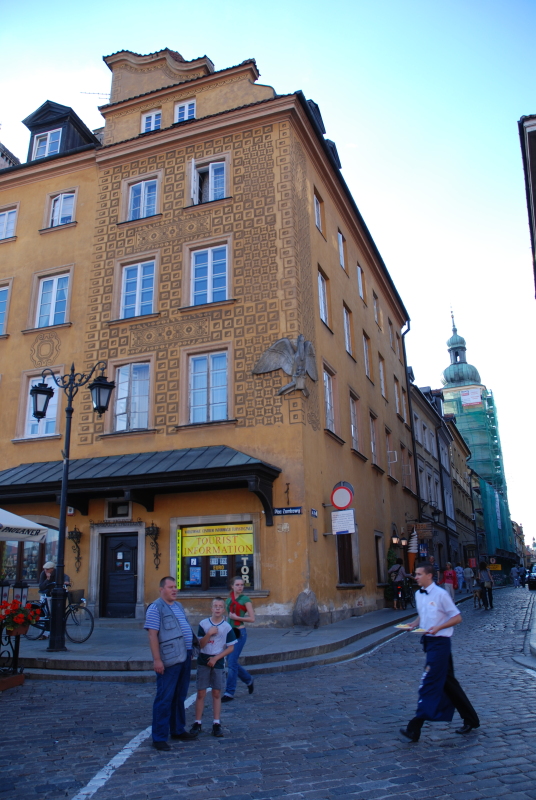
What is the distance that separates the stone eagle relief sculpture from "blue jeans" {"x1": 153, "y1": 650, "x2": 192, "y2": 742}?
10.1m

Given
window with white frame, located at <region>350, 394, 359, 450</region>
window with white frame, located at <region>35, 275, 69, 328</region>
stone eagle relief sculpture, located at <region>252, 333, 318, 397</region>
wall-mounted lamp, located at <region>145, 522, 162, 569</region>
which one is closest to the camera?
stone eagle relief sculpture, located at <region>252, 333, 318, 397</region>

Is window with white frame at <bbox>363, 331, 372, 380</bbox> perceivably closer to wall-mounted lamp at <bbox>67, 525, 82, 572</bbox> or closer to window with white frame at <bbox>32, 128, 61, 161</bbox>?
wall-mounted lamp at <bbox>67, 525, 82, 572</bbox>

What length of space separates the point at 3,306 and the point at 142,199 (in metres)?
5.73

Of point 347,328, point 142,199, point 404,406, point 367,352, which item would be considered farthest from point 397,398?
point 142,199

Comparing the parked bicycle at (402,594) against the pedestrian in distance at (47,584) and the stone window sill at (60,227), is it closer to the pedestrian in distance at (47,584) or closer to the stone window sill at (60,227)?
the pedestrian in distance at (47,584)

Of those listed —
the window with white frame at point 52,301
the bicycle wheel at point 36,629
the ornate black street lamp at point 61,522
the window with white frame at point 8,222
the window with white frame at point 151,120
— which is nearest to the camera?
the ornate black street lamp at point 61,522

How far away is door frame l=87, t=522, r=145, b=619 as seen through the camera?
16.2 meters

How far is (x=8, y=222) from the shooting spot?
71.9 ft

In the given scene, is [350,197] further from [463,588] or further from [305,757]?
[463,588]

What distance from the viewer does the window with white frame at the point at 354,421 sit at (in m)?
21.1

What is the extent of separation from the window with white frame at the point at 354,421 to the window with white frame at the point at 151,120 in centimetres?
1115

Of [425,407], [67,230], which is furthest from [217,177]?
[425,407]

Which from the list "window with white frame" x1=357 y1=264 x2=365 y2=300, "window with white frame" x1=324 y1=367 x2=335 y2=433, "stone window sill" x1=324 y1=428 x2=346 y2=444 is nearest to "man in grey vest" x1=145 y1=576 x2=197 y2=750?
"stone window sill" x1=324 y1=428 x2=346 y2=444

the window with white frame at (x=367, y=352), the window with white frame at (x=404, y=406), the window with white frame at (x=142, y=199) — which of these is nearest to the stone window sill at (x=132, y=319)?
the window with white frame at (x=142, y=199)
